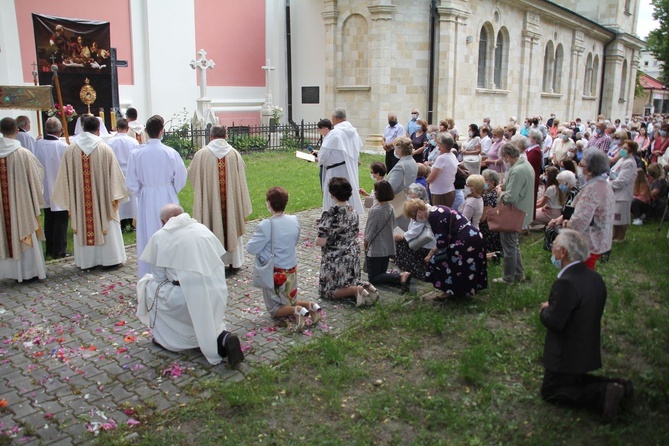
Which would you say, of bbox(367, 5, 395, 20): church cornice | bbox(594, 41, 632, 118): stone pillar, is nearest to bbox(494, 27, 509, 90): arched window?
bbox(367, 5, 395, 20): church cornice

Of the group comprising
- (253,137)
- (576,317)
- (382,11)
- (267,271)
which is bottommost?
(267,271)

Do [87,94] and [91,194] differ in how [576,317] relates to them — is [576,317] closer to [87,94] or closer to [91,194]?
[91,194]

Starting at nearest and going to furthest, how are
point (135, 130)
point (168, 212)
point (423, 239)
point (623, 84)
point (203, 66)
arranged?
point (168, 212) → point (423, 239) → point (135, 130) → point (203, 66) → point (623, 84)

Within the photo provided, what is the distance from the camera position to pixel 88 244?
7.43 m

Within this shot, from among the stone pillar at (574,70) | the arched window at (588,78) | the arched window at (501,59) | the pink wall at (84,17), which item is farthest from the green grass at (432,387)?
the arched window at (588,78)

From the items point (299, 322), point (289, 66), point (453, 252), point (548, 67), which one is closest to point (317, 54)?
point (289, 66)

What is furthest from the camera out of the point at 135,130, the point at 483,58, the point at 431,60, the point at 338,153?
the point at 483,58

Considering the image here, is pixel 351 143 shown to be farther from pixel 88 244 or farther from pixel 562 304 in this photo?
pixel 562 304

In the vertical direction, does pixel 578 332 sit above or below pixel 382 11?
below

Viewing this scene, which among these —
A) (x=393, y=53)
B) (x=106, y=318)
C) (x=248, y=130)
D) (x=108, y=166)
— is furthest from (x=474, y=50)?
(x=106, y=318)

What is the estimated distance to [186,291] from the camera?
488 cm

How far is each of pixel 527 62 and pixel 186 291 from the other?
24.9m

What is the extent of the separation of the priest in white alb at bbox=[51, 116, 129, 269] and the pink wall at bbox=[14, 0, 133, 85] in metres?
9.78

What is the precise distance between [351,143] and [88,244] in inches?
168
